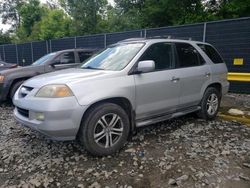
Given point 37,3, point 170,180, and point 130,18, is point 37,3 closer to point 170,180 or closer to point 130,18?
point 130,18

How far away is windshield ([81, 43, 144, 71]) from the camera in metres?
4.55

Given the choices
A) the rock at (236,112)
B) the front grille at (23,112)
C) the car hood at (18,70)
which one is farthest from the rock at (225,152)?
the car hood at (18,70)

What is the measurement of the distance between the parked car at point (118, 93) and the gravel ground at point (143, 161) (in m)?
0.32

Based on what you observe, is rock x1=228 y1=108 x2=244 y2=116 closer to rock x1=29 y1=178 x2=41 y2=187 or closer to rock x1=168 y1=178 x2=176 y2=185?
rock x1=168 y1=178 x2=176 y2=185

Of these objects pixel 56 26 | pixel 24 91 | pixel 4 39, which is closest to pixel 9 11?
pixel 4 39

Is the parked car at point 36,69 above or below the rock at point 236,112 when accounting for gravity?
above

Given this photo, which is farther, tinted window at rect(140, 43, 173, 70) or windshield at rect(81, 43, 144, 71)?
tinted window at rect(140, 43, 173, 70)

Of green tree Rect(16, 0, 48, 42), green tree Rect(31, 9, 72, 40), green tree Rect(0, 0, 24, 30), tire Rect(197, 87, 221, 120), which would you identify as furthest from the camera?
green tree Rect(0, 0, 24, 30)

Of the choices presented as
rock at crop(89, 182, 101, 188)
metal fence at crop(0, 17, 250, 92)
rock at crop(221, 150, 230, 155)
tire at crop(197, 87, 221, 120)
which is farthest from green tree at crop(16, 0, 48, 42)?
rock at crop(89, 182, 101, 188)

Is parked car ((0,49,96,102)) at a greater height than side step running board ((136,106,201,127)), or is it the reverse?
parked car ((0,49,96,102))

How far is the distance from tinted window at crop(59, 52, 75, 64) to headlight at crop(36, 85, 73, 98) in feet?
15.9

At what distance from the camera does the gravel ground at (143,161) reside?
3.53 metres

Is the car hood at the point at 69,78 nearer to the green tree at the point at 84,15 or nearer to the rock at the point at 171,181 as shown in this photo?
the rock at the point at 171,181

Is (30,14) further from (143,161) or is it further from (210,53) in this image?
(143,161)
